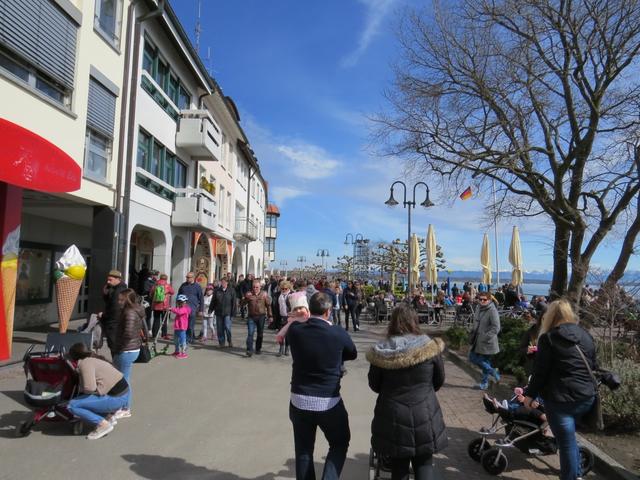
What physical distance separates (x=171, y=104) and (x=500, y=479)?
53.4 feet

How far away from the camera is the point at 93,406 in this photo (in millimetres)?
5430

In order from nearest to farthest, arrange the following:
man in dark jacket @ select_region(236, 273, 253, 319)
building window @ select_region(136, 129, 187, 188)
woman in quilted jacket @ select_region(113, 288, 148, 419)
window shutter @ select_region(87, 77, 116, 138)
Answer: woman in quilted jacket @ select_region(113, 288, 148, 419)
window shutter @ select_region(87, 77, 116, 138)
building window @ select_region(136, 129, 187, 188)
man in dark jacket @ select_region(236, 273, 253, 319)

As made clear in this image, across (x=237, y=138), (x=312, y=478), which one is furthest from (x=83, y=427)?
(x=237, y=138)

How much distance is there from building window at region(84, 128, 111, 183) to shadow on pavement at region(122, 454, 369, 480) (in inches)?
336

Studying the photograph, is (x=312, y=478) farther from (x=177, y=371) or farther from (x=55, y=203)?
(x=55, y=203)

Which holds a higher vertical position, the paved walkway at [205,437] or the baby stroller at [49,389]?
the baby stroller at [49,389]

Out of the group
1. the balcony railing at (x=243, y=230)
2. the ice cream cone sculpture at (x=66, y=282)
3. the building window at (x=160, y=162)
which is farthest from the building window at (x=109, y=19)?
the balcony railing at (x=243, y=230)

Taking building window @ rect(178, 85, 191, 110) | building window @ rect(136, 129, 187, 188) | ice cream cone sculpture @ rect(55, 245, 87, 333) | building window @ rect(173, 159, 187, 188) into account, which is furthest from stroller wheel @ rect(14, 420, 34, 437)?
building window @ rect(178, 85, 191, 110)

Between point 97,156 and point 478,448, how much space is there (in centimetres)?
1127

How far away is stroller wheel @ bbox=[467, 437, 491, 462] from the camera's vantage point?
16.4ft

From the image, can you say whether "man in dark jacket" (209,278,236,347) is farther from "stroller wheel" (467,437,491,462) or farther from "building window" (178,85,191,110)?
"building window" (178,85,191,110)

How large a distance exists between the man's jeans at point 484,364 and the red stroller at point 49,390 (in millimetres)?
6392

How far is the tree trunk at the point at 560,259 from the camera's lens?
1305 cm

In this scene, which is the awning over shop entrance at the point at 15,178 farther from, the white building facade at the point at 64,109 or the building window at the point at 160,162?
the building window at the point at 160,162
